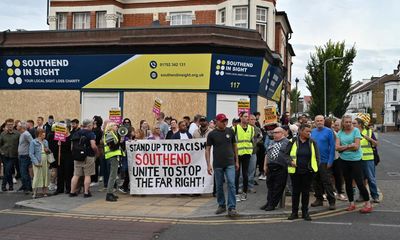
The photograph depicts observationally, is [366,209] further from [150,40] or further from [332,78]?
[332,78]

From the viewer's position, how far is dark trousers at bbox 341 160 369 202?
30.7ft

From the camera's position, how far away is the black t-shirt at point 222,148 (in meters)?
9.05

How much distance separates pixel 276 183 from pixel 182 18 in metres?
21.1

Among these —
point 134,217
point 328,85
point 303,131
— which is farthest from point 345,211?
point 328,85

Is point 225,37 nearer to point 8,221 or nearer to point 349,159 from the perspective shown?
point 349,159

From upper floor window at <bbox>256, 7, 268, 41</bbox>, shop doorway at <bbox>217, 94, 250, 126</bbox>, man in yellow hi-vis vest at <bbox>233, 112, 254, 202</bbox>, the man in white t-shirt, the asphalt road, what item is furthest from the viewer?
upper floor window at <bbox>256, 7, 268, 41</bbox>

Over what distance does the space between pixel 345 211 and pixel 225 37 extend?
10.5 meters

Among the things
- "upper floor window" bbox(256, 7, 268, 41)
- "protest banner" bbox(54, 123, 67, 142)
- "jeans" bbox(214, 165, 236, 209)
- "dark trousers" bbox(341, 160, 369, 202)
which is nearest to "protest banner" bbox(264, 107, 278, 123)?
"dark trousers" bbox(341, 160, 369, 202)

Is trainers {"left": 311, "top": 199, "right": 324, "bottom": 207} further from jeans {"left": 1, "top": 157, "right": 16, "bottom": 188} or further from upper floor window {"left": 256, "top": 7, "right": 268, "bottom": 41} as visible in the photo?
upper floor window {"left": 256, "top": 7, "right": 268, "bottom": 41}

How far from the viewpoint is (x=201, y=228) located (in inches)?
322

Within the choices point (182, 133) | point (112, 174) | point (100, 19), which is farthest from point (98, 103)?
point (100, 19)

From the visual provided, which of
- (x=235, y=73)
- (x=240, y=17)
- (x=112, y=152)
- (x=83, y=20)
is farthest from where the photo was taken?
(x=83, y=20)

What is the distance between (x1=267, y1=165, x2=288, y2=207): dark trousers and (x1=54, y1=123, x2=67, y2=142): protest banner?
16.9 ft

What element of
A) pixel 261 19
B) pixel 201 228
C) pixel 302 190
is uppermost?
pixel 261 19
